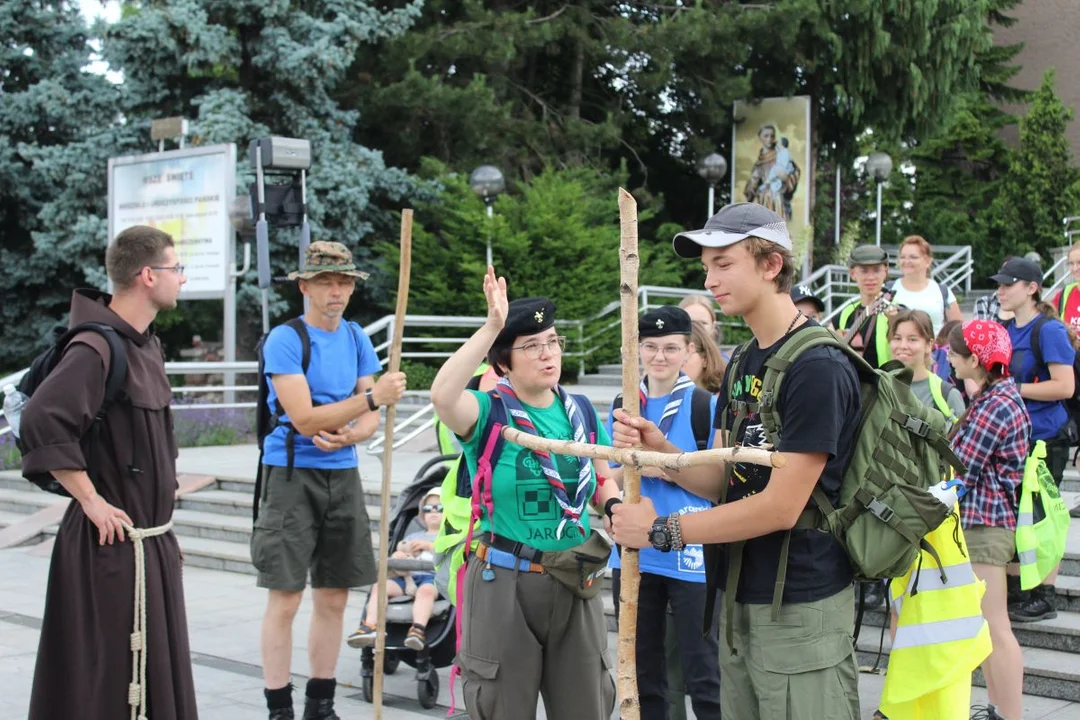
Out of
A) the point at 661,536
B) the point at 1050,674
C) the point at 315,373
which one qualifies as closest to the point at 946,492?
the point at 661,536

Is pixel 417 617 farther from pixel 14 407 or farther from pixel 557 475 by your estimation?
pixel 557 475

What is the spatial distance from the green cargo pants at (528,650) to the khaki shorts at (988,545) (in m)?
2.08

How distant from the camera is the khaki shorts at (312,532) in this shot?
5438mm

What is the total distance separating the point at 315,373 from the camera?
5.48m

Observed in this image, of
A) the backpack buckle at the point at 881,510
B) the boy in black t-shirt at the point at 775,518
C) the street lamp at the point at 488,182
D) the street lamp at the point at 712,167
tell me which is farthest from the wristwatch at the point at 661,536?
the street lamp at the point at 712,167

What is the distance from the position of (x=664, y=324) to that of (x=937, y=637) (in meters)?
1.91

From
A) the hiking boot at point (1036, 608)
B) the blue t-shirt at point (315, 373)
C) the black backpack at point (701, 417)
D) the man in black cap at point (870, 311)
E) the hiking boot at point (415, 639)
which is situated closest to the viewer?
the black backpack at point (701, 417)

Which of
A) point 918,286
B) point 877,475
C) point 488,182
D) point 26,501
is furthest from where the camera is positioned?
point 488,182

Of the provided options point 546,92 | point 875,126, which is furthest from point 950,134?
point 546,92

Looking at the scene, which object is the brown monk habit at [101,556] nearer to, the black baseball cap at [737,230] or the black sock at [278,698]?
the black sock at [278,698]

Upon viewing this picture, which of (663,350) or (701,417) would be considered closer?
(701,417)

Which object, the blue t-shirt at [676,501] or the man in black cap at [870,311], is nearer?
the blue t-shirt at [676,501]

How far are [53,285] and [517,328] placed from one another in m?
18.8

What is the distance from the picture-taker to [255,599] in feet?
29.3
